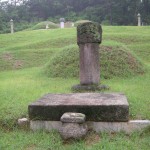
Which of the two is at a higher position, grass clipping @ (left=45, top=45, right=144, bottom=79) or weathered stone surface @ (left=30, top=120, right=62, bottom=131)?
grass clipping @ (left=45, top=45, right=144, bottom=79)

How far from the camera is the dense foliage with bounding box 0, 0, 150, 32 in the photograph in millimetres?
43375

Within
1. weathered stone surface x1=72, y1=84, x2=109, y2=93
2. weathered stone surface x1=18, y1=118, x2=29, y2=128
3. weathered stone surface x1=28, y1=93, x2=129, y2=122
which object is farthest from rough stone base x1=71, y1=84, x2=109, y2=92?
weathered stone surface x1=18, y1=118, x2=29, y2=128

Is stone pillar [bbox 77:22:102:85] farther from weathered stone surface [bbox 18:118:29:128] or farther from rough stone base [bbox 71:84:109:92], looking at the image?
weathered stone surface [bbox 18:118:29:128]

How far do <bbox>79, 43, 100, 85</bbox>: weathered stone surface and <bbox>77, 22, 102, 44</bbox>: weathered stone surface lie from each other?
13 cm

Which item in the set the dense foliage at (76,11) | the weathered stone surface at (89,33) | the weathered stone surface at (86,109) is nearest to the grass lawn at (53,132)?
the weathered stone surface at (86,109)

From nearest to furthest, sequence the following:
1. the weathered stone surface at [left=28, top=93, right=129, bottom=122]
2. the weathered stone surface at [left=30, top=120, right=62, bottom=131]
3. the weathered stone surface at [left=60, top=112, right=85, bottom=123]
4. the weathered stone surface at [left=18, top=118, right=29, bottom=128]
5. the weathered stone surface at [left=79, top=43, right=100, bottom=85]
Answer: the weathered stone surface at [left=60, top=112, right=85, bottom=123] < the weathered stone surface at [left=28, top=93, right=129, bottom=122] < the weathered stone surface at [left=30, top=120, right=62, bottom=131] < the weathered stone surface at [left=18, top=118, right=29, bottom=128] < the weathered stone surface at [left=79, top=43, right=100, bottom=85]

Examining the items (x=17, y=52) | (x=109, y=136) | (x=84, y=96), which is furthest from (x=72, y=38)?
(x=109, y=136)

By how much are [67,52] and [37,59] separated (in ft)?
13.2

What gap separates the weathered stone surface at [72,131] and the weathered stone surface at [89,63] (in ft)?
10.2

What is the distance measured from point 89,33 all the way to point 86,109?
9.81 ft

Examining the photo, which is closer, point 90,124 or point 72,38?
point 90,124

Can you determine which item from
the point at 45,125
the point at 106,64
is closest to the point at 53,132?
the point at 45,125

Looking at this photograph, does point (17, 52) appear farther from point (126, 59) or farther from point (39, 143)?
point (39, 143)

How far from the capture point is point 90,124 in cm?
448
